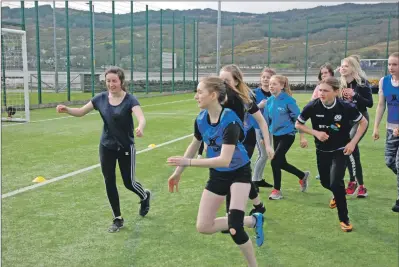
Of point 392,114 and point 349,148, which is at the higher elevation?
point 392,114

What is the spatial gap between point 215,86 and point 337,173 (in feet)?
7.42

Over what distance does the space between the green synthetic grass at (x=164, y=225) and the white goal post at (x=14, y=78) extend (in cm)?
740

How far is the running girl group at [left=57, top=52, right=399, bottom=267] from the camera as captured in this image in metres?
4.11

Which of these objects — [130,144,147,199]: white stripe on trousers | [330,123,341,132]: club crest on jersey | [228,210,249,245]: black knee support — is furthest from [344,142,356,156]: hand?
[130,144,147,199]: white stripe on trousers

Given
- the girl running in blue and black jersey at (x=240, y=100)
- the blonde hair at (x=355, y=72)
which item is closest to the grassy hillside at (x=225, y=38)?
the blonde hair at (x=355, y=72)

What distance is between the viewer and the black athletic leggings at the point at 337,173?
18.0 feet

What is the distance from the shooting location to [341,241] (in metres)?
5.16

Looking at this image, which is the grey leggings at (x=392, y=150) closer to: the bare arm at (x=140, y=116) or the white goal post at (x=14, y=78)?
the bare arm at (x=140, y=116)

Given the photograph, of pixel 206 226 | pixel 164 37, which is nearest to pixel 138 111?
pixel 206 226

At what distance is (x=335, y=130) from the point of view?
18.0ft

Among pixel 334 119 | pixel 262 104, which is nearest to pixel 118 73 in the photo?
pixel 262 104

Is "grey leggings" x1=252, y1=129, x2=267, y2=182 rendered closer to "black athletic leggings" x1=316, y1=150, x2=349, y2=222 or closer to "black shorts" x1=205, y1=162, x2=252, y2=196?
"black athletic leggings" x1=316, y1=150, x2=349, y2=222

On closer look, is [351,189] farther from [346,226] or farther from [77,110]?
[77,110]

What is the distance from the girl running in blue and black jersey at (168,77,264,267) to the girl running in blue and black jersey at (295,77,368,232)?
62.6 inches
